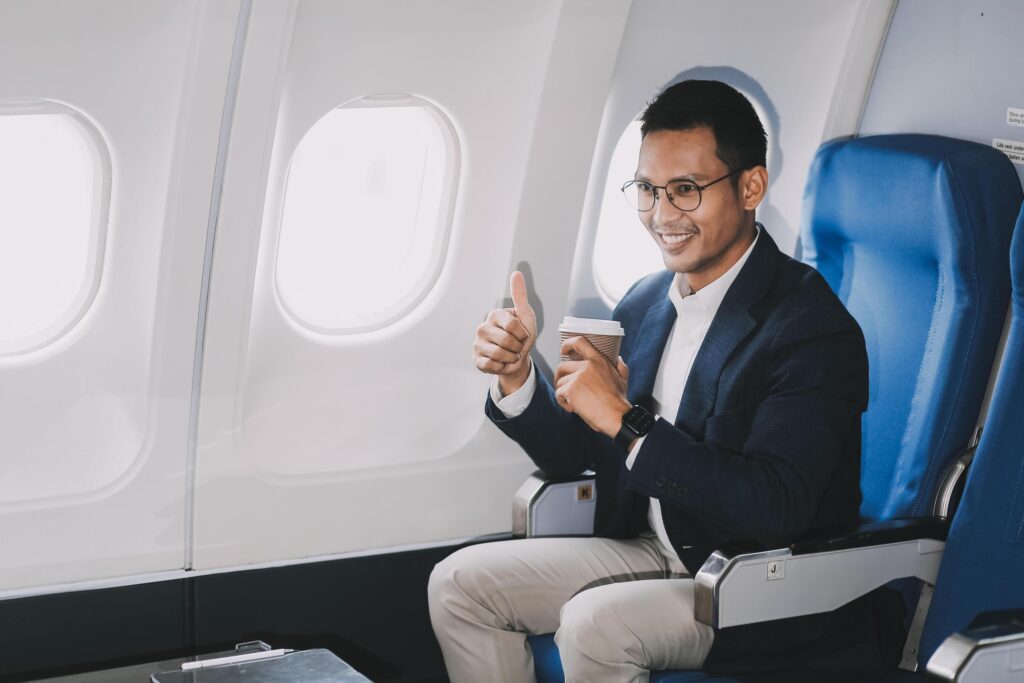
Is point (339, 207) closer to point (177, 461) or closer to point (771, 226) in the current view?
point (177, 461)

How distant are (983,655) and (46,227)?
2489 millimetres

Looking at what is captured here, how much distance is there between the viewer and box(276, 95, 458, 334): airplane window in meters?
3.45

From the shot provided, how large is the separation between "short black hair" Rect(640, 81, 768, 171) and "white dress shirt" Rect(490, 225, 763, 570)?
204 mm

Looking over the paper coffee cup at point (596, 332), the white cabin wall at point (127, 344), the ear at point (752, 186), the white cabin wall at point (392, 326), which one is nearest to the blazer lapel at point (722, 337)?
the ear at point (752, 186)

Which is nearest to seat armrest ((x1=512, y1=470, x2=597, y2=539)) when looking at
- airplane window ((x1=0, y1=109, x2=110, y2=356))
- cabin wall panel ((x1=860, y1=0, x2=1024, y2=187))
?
airplane window ((x1=0, y1=109, x2=110, y2=356))

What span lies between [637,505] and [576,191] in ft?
3.20

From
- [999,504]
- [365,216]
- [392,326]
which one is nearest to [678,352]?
[999,504]

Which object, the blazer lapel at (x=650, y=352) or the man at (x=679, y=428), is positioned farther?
the blazer lapel at (x=650, y=352)

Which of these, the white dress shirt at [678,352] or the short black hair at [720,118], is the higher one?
the short black hair at [720,118]

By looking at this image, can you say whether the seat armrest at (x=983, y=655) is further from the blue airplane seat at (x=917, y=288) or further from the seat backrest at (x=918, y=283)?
the seat backrest at (x=918, y=283)

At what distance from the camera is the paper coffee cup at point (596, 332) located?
2585 mm

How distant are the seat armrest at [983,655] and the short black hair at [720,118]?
115 centimetres

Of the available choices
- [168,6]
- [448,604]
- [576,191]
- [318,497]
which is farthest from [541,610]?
[168,6]

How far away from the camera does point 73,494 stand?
3207 millimetres
